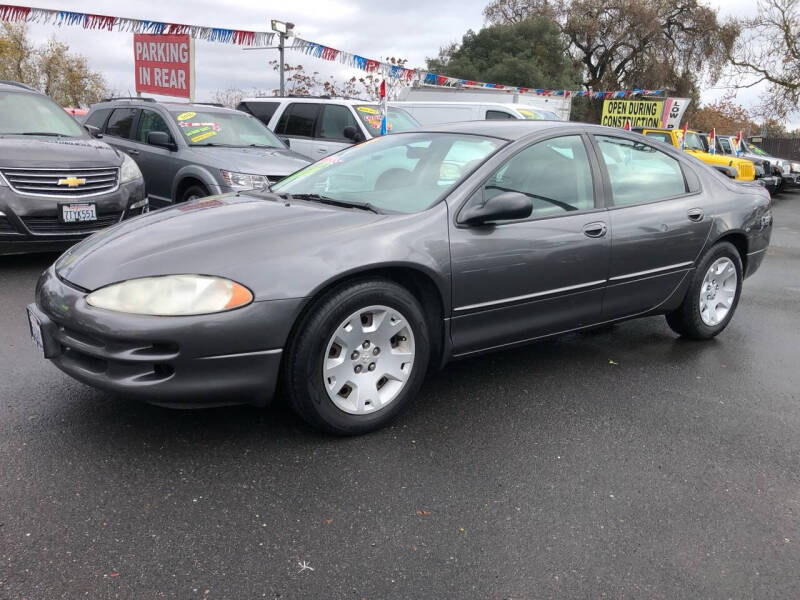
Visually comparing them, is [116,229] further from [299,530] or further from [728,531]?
[728,531]

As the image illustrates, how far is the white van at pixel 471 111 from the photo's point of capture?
12031 millimetres

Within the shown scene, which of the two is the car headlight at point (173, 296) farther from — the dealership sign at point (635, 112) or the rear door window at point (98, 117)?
the dealership sign at point (635, 112)

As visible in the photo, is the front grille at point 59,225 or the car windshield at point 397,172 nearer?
the car windshield at point 397,172

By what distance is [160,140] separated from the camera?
7539 mm

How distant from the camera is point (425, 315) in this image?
10.8 feet

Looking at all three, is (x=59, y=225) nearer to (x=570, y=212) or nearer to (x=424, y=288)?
(x=424, y=288)

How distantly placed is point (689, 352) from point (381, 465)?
8.76ft

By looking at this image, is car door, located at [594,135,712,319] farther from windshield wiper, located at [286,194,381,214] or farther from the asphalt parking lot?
windshield wiper, located at [286,194,381,214]

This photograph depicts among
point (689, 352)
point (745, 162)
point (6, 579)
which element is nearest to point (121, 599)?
point (6, 579)

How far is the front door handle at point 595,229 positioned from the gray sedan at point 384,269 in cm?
2

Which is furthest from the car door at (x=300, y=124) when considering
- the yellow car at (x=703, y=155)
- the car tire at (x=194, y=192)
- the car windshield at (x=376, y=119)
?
the yellow car at (x=703, y=155)

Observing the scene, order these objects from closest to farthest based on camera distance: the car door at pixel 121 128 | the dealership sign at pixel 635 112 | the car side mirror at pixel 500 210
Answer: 1. the car side mirror at pixel 500 210
2. the car door at pixel 121 128
3. the dealership sign at pixel 635 112

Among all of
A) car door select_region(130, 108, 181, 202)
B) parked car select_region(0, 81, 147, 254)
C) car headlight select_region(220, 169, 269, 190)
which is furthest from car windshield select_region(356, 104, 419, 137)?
parked car select_region(0, 81, 147, 254)

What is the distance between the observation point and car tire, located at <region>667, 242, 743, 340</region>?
178 inches
